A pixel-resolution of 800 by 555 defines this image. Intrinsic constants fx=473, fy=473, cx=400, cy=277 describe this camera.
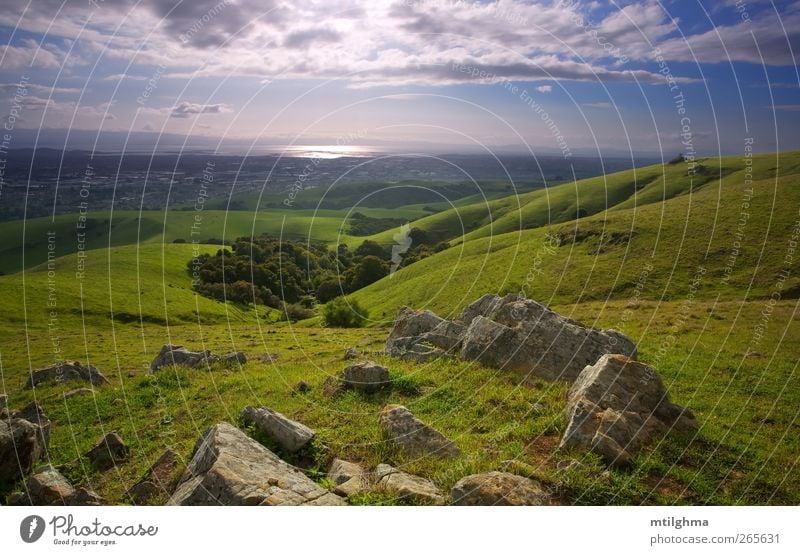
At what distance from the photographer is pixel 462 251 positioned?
315ft

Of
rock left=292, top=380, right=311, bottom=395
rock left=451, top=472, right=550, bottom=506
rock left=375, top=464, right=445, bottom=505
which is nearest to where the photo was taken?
rock left=451, top=472, right=550, bottom=506

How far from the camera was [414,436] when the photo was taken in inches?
440

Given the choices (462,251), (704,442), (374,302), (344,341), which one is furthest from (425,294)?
(704,442)

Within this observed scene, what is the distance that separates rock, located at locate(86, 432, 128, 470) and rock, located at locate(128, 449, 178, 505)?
1.90 metres

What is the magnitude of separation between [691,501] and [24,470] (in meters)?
16.1

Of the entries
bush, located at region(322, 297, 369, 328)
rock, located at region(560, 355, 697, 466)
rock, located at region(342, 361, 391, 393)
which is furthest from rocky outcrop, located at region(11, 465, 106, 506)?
bush, located at region(322, 297, 369, 328)

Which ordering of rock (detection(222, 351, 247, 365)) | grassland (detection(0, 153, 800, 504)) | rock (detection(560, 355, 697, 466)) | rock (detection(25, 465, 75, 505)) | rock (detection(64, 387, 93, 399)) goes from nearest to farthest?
rock (detection(560, 355, 697, 466)) → grassland (detection(0, 153, 800, 504)) → rock (detection(25, 465, 75, 505)) → rock (detection(64, 387, 93, 399)) → rock (detection(222, 351, 247, 365))

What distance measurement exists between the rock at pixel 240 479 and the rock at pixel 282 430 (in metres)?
0.88

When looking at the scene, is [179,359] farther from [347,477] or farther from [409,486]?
[409,486]

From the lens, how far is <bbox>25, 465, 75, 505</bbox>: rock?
A: 1109 centimetres

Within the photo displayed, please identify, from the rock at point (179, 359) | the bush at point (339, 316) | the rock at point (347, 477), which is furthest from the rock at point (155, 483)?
the bush at point (339, 316)

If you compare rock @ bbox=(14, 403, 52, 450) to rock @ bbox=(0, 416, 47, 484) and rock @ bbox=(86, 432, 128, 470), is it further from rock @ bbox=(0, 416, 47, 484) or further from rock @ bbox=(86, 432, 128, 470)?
rock @ bbox=(86, 432, 128, 470)

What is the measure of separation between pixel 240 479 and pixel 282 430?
235 centimetres
